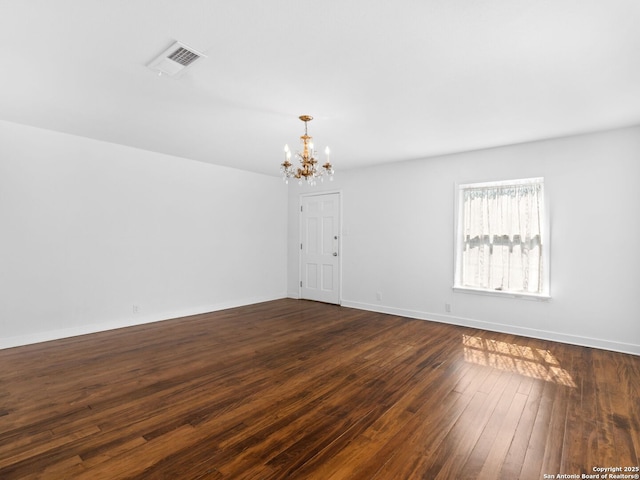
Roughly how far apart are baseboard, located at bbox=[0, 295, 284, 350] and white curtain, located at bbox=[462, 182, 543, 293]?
4.15 m

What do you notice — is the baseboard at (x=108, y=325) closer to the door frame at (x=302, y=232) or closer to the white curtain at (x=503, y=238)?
the door frame at (x=302, y=232)

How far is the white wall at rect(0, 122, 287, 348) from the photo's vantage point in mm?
4047

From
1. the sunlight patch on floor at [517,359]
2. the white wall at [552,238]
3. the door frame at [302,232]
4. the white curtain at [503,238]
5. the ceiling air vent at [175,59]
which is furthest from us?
the door frame at [302,232]

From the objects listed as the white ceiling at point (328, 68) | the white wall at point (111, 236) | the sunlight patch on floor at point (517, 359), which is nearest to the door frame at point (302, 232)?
the white wall at point (111, 236)

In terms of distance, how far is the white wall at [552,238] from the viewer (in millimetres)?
3929

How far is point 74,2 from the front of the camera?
1.89 meters

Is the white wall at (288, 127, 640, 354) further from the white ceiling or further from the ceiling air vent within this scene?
the ceiling air vent

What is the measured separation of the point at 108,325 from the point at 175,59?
154 inches

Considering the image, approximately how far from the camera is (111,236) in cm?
479

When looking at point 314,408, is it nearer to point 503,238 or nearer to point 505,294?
point 505,294

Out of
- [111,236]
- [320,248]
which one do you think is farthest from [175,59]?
[320,248]

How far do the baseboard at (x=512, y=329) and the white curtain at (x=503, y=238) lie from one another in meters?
0.53

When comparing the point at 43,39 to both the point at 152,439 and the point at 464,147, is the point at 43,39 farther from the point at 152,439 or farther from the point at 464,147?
the point at 464,147

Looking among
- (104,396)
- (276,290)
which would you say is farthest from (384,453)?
(276,290)
